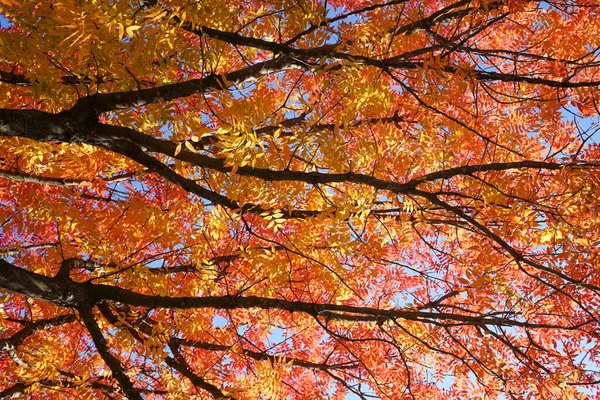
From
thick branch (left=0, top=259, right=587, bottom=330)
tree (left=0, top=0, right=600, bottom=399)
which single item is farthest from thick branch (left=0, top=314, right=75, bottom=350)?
thick branch (left=0, top=259, right=587, bottom=330)

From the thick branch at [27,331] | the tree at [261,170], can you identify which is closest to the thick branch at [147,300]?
the tree at [261,170]

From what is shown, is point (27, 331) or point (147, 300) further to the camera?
point (27, 331)

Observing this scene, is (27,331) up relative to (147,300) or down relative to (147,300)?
up

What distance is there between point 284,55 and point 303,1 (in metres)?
0.51

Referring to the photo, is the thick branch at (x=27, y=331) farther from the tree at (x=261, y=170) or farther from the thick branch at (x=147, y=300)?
the thick branch at (x=147, y=300)

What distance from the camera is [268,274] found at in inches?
205

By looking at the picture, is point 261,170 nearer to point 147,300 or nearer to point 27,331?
point 147,300

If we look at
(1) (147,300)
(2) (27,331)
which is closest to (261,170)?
(1) (147,300)

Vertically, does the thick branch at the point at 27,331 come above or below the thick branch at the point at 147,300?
above

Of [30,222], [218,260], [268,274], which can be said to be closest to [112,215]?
[30,222]

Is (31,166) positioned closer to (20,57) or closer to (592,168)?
(20,57)

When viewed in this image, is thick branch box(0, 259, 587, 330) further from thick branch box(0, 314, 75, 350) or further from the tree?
thick branch box(0, 314, 75, 350)

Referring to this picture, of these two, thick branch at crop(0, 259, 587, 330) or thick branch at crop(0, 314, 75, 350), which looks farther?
thick branch at crop(0, 314, 75, 350)

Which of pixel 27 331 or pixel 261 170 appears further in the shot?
pixel 27 331
